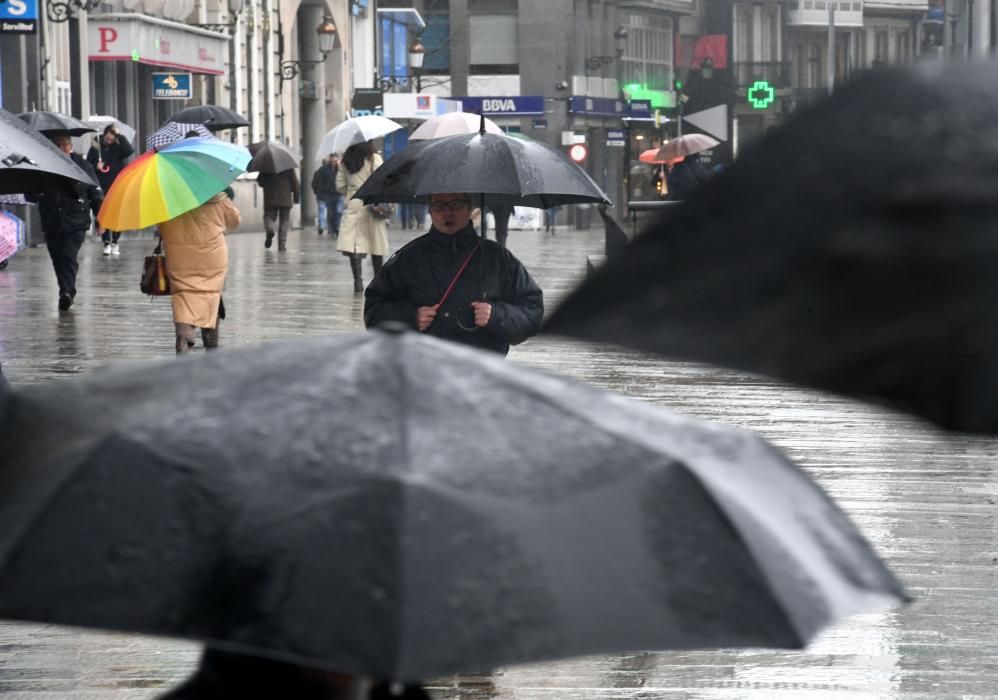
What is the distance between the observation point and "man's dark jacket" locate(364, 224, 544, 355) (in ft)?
24.2

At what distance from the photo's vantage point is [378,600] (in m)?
2.20

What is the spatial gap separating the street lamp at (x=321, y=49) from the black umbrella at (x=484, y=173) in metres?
40.2

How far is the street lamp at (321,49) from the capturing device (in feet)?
158

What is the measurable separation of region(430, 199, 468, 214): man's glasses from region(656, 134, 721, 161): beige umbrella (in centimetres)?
2060

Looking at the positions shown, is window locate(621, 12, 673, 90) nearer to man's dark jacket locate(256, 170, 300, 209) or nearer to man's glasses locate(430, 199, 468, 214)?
man's dark jacket locate(256, 170, 300, 209)

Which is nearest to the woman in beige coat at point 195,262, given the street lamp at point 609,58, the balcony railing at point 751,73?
the balcony railing at point 751,73

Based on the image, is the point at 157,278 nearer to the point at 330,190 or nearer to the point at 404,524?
the point at 404,524

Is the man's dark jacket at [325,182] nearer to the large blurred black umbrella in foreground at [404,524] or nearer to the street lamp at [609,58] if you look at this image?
the street lamp at [609,58]

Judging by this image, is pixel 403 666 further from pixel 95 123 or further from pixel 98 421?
pixel 95 123

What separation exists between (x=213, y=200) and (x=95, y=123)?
20926 mm

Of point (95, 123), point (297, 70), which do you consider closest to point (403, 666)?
point (95, 123)

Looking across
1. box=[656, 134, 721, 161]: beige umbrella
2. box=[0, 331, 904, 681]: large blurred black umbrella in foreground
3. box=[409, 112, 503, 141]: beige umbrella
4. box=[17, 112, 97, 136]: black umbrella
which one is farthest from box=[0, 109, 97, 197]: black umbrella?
box=[656, 134, 721, 161]: beige umbrella

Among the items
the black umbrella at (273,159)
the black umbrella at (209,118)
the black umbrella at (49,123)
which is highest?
the black umbrella at (209,118)

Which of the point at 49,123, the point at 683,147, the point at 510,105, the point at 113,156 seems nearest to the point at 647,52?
the point at 510,105
